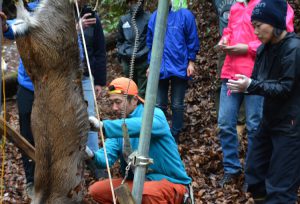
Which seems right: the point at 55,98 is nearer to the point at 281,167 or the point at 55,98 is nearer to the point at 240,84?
the point at 240,84

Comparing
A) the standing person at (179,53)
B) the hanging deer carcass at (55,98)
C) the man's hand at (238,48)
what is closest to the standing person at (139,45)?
the standing person at (179,53)

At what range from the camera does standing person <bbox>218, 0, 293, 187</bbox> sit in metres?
5.15

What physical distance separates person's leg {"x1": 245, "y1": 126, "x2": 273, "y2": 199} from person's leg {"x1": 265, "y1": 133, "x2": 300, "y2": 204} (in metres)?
0.18

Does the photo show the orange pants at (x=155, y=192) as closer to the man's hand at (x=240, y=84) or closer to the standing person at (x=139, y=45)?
the man's hand at (x=240, y=84)

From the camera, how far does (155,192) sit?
3846mm

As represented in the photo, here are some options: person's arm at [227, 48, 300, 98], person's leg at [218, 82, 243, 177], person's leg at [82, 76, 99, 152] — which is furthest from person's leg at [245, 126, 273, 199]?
person's leg at [82, 76, 99, 152]

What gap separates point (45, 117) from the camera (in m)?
2.45

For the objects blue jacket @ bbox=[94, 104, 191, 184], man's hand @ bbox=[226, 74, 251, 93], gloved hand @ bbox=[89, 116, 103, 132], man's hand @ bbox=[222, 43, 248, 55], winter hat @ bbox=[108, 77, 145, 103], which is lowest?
blue jacket @ bbox=[94, 104, 191, 184]

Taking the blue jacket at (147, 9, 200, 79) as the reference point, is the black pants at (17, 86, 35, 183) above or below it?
below

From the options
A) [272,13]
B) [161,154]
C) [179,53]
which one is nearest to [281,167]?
[161,154]

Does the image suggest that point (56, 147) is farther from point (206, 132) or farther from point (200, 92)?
point (200, 92)

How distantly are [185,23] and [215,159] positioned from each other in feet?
6.24

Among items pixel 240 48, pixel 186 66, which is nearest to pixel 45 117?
pixel 240 48

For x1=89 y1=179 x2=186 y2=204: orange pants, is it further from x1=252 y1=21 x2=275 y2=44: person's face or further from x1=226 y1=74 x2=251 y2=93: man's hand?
x1=252 y1=21 x2=275 y2=44: person's face
